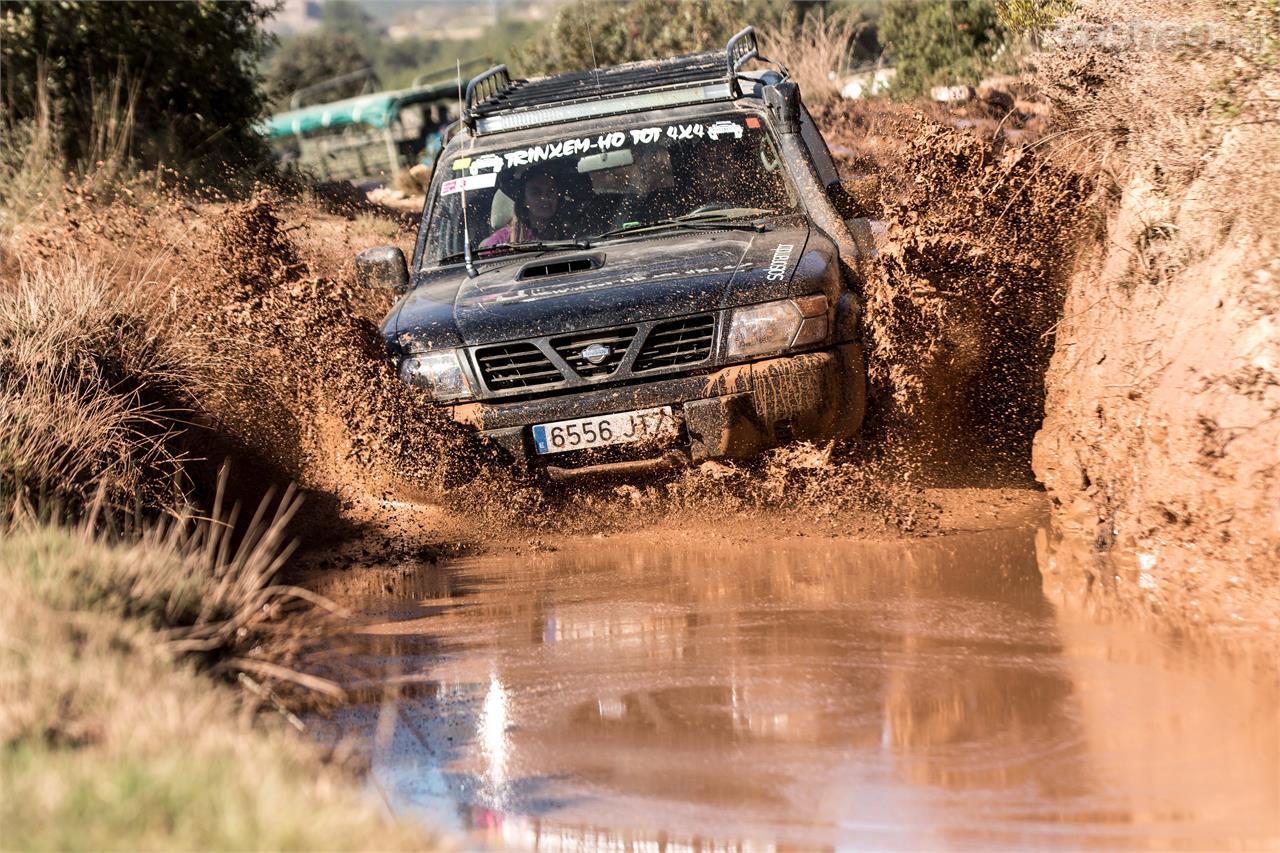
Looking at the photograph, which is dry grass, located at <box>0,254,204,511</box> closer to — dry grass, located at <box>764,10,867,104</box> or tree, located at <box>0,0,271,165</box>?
tree, located at <box>0,0,271,165</box>

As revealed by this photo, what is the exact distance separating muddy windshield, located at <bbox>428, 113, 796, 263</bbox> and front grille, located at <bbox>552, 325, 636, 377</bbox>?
2.90 ft

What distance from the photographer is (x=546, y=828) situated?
3779mm

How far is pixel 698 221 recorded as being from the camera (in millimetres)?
6910

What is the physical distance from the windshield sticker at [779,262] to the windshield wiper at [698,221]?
465 mm

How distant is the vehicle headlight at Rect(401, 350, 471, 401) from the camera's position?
629 centimetres

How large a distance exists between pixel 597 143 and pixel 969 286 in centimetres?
189

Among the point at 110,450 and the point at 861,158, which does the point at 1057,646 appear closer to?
the point at 110,450

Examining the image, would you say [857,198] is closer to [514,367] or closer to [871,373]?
[871,373]

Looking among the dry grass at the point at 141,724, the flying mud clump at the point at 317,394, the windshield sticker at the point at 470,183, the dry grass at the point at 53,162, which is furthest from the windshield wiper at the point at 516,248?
the dry grass at the point at 53,162

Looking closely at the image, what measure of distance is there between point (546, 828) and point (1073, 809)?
50.9 inches

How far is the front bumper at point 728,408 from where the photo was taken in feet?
19.9

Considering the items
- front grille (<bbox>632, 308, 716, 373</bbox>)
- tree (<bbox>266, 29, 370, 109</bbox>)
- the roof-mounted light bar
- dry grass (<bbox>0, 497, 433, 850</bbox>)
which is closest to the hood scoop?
front grille (<bbox>632, 308, 716, 373</bbox>)

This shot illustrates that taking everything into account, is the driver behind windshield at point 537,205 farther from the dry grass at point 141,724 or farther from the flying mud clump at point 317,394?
the dry grass at point 141,724

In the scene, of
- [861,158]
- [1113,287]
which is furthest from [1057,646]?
[861,158]
